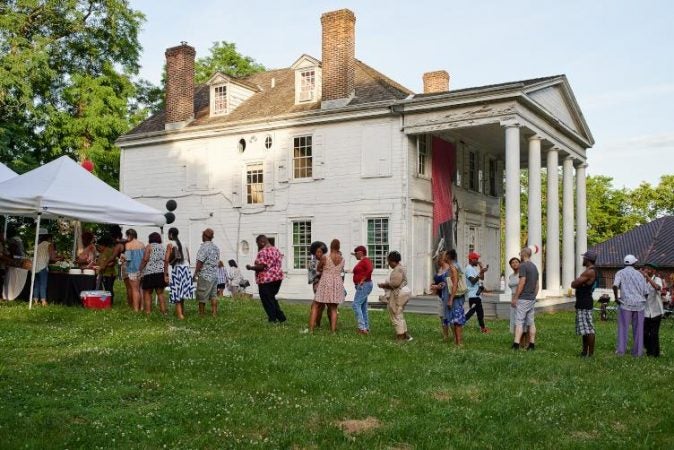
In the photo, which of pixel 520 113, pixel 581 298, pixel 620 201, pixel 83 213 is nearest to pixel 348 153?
pixel 520 113

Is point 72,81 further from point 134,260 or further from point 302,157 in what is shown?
point 134,260

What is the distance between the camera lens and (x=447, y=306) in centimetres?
1285

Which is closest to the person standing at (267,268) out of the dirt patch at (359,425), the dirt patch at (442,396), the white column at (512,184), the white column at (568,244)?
the dirt patch at (442,396)

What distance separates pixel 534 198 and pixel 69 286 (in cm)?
1542

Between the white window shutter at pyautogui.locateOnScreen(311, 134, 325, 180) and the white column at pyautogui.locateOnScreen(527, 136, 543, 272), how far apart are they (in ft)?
24.4

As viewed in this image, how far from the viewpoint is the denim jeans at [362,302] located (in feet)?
43.4

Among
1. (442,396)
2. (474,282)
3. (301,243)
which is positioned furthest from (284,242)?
(442,396)

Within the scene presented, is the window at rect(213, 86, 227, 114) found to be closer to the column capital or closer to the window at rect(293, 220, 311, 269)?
the window at rect(293, 220, 311, 269)

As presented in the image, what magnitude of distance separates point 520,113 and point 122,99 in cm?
2180

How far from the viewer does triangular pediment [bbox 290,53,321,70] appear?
86.7ft

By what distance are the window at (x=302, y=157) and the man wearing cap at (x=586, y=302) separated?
1536 centimetres

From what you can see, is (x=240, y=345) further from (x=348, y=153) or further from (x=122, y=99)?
(x=122, y=99)

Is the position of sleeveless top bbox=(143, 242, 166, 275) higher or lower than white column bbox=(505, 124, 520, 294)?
lower

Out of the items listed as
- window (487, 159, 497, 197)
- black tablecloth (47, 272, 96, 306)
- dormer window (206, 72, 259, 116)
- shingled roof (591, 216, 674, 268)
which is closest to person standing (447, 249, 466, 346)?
black tablecloth (47, 272, 96, 306)
